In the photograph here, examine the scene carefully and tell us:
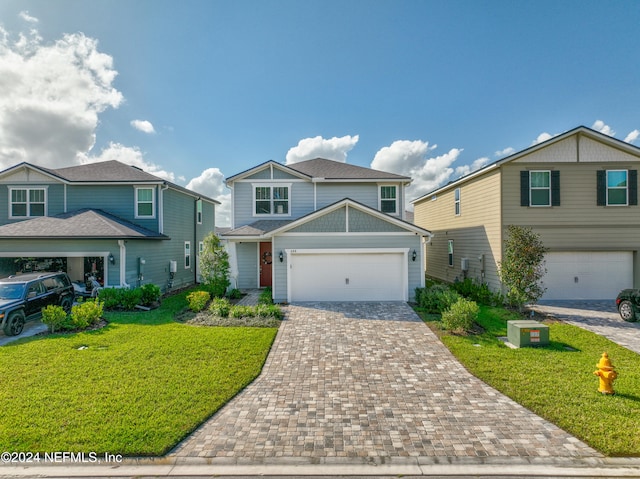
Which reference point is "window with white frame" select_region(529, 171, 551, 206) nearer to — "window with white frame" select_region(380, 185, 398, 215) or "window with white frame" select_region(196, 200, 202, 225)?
"window with white frame" select_region(380, 185, 398, 215)

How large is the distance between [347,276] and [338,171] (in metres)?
6.87

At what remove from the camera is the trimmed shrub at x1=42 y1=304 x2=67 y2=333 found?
29.2 ft

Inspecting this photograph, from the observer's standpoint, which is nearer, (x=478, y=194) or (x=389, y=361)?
(x=389, y=361)

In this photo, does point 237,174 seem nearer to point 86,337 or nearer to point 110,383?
point 86,337

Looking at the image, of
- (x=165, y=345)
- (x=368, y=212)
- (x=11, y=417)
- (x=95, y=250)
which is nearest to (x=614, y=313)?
(x=368, y=212)

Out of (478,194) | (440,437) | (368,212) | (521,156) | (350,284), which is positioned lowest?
(440,437)

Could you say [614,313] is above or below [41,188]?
below

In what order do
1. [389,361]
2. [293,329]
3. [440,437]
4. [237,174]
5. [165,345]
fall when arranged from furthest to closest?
[237,174]
[293,329]
[165,345]
[389,361]
[440,437]

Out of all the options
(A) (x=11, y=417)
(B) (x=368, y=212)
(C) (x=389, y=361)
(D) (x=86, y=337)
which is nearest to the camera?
(A) (x=11, y=417)

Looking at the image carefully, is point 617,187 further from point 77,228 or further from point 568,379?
point 77,228

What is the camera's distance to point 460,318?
8.84 metres

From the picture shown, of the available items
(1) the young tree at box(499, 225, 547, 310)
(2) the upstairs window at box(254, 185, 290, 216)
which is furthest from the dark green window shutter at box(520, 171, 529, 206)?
(2) the upstairs window at box(254, 185, 290, 216)

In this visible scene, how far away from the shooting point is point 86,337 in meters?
8.51

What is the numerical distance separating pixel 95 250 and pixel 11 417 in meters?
10.1
